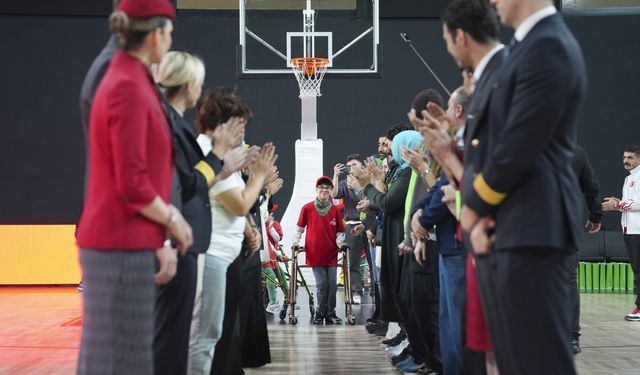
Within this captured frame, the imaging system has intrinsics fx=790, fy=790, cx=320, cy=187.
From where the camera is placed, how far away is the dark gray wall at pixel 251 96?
1231cm

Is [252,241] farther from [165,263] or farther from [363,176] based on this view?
[363,176]

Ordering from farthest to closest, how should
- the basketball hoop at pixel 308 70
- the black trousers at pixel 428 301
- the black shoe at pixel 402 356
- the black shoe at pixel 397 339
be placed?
the basketball hoop at pixel 308 70 → the black shoe at pixel 397 339 → the black shoe at pixel 402 356 → the black trousers at pixel 428 301

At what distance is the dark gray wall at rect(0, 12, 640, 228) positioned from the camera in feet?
40.4

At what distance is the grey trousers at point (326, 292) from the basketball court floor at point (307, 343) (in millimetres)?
210

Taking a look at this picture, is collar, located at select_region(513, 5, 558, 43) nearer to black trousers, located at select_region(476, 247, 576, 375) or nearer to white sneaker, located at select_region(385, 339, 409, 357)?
black trousers, located at select_region(476, 247, 576, 375)

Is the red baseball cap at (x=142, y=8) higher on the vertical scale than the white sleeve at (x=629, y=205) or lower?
higher

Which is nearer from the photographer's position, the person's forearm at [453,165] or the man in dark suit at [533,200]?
the man in dark suit at [533,200]

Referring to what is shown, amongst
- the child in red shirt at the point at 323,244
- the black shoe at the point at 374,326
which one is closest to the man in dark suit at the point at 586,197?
the black shoe at the point at 374,326

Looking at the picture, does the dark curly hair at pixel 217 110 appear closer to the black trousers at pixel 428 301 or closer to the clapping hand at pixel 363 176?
the black trousers at pixel 428 301

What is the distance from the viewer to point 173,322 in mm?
2689

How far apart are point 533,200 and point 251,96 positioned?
35.5 feet

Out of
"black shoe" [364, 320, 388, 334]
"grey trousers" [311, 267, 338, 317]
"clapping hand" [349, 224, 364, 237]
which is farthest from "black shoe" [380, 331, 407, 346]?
"clapping hand" [349, 224, 364, 237]

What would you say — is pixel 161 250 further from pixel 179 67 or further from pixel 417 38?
pixel 417 38

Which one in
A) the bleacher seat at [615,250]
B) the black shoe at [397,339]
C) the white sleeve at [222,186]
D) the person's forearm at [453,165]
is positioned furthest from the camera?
the bleacher seat at [615,250]
